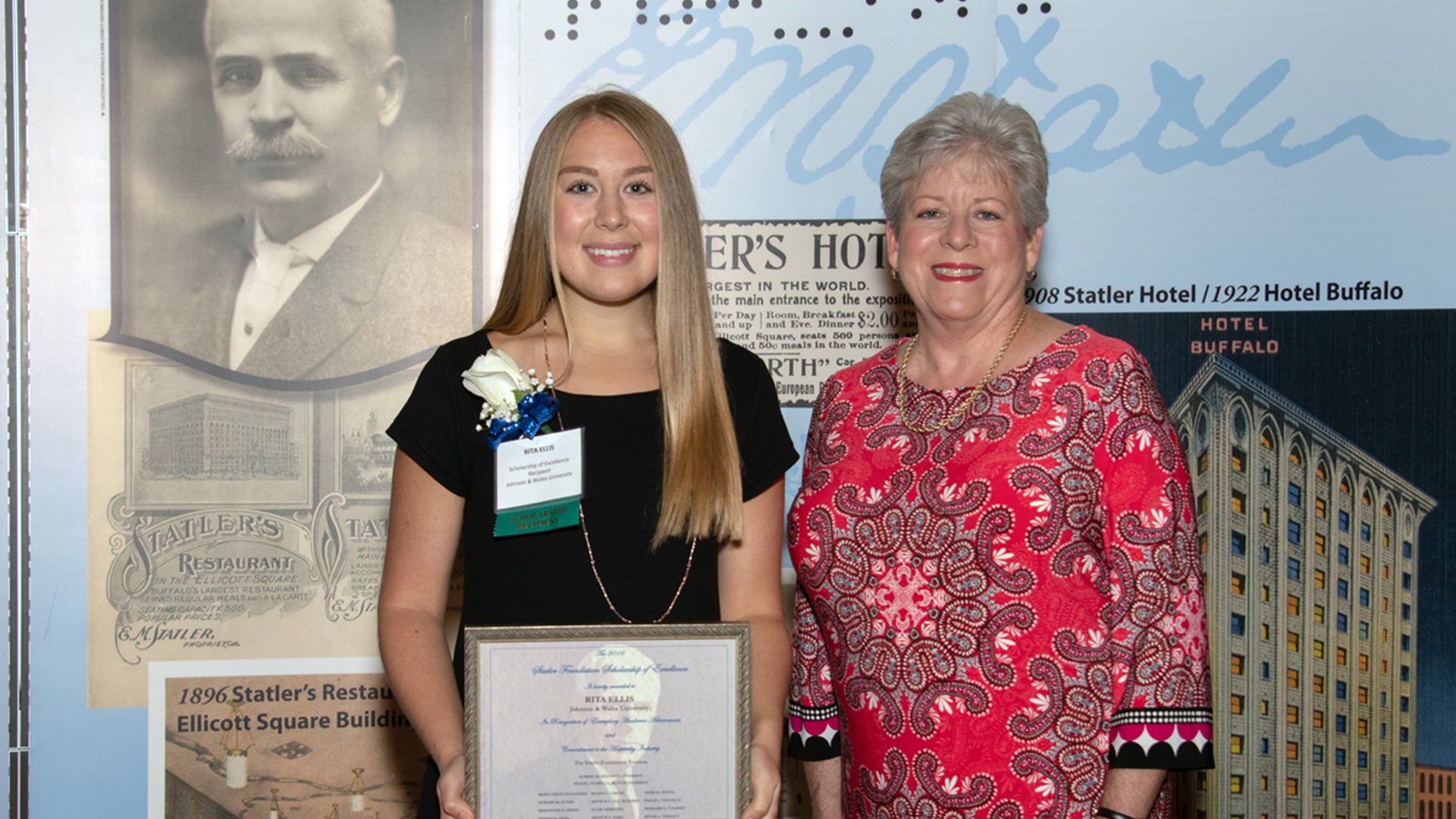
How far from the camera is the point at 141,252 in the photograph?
10.2ft

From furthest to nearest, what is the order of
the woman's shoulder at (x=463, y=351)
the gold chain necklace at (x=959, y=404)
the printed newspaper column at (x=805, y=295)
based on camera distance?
the printed newspaper column at (x=805, y=295)
the gold chain necklace at (x=959, y=404)
the woman's shoulder at (x=463, y=351)

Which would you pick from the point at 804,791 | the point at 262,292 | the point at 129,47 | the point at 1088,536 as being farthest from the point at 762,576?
the point at 129,47

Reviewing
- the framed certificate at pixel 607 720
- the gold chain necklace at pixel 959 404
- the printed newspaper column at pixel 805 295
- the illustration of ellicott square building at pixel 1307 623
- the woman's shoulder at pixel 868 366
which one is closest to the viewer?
the framed certificate at pixel 607 720

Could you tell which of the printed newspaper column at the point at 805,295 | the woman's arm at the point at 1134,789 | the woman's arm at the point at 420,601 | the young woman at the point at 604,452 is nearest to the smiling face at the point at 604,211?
the young woman at the point at 604,452

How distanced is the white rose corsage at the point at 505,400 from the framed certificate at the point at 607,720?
0.34 m

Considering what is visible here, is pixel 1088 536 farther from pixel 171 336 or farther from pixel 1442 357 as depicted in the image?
pixel 171 336

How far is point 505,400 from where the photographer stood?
183 cm

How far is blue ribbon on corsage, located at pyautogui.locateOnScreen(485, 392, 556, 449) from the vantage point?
72.4 inches

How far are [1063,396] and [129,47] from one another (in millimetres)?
2605

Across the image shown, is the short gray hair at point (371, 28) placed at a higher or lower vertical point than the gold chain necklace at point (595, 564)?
higher

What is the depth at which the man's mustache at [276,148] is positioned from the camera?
3.13 metres

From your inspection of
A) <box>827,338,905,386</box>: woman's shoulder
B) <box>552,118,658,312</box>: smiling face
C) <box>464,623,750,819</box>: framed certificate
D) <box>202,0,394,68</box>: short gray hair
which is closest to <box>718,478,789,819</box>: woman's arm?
<box>464,623,750,819</box>: framed certificate
